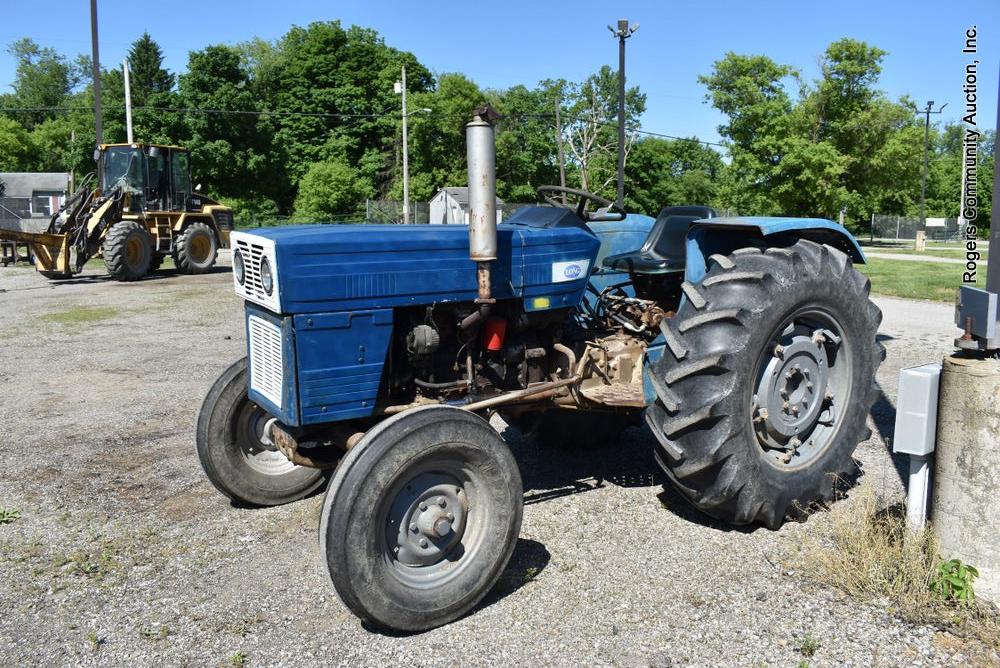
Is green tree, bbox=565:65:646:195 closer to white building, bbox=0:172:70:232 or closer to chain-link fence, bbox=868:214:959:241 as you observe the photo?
chain-link fence, bbox=868:214:959:241

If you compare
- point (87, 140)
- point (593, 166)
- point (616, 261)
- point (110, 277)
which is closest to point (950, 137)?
point (593, 166)

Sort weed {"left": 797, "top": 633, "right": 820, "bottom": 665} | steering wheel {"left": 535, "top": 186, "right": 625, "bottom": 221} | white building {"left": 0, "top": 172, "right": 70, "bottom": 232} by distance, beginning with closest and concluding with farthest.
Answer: weed {"left": 797, "top": 633, "right": 820, "bottom": 665}
steering wheel {"left": 535, "top": 186, "right": 625, "bottom": 221}
white building {"left": 0, "top": 172, "right": 70, "bottom": 232}

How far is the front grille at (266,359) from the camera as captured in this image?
3.64 meters

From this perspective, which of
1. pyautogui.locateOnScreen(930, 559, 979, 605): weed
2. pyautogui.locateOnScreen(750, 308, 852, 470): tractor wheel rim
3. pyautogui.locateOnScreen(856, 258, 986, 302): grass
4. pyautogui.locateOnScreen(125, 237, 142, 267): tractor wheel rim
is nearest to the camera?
pyautogui.locateOnScreen(930, 559, 979, 605): weed

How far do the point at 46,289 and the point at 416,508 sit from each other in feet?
51.9

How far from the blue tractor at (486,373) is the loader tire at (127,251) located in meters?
15.2

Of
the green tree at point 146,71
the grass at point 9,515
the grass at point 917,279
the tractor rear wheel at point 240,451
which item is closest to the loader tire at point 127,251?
the grass at point 9,515

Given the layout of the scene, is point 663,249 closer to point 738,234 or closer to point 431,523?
point 738,234

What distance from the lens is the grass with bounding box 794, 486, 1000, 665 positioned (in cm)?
312

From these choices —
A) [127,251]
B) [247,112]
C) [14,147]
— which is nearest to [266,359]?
[127,251]

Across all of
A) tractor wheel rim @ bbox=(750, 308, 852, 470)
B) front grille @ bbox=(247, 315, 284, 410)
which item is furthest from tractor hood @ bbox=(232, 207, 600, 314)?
tractor wheel rim @ bbox=(750, 308, 852, 470)

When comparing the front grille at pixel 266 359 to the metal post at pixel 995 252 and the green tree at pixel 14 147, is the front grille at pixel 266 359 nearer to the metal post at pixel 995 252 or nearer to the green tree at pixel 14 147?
the metal post at pixel 995 252

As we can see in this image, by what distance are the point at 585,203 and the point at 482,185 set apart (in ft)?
5.23

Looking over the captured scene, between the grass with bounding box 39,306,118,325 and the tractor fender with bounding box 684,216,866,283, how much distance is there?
10303mm
